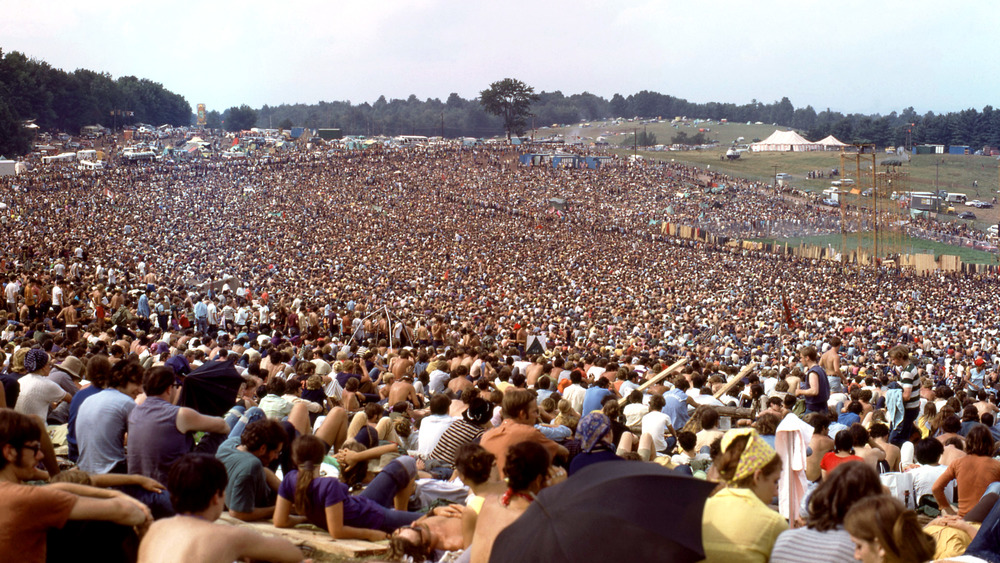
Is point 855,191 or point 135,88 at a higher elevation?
point 135,88

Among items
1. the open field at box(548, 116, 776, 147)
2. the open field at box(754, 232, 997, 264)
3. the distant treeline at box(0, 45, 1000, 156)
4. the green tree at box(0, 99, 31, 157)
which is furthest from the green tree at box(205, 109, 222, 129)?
the open field at box(754, 232, 997, 264)

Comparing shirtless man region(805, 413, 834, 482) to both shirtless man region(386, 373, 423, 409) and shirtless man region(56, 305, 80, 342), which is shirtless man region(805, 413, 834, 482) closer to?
shirtless man region(386, 373, 423, 409)

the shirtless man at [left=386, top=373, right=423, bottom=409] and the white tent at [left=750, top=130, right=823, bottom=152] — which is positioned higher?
the white tent at [left=750, top=130, right=823, bottom=152]

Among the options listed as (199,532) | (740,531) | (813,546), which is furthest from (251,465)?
(813,546)

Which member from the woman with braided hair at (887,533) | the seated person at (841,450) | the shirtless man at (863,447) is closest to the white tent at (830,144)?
the shirtless man at (863,447)

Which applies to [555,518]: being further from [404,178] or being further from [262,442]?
[404,178]

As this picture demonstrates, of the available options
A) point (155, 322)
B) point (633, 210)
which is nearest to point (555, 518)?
point (155, 322)

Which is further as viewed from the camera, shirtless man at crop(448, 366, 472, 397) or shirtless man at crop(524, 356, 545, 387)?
shirtless man at crop(524, 356, 545, 387)
